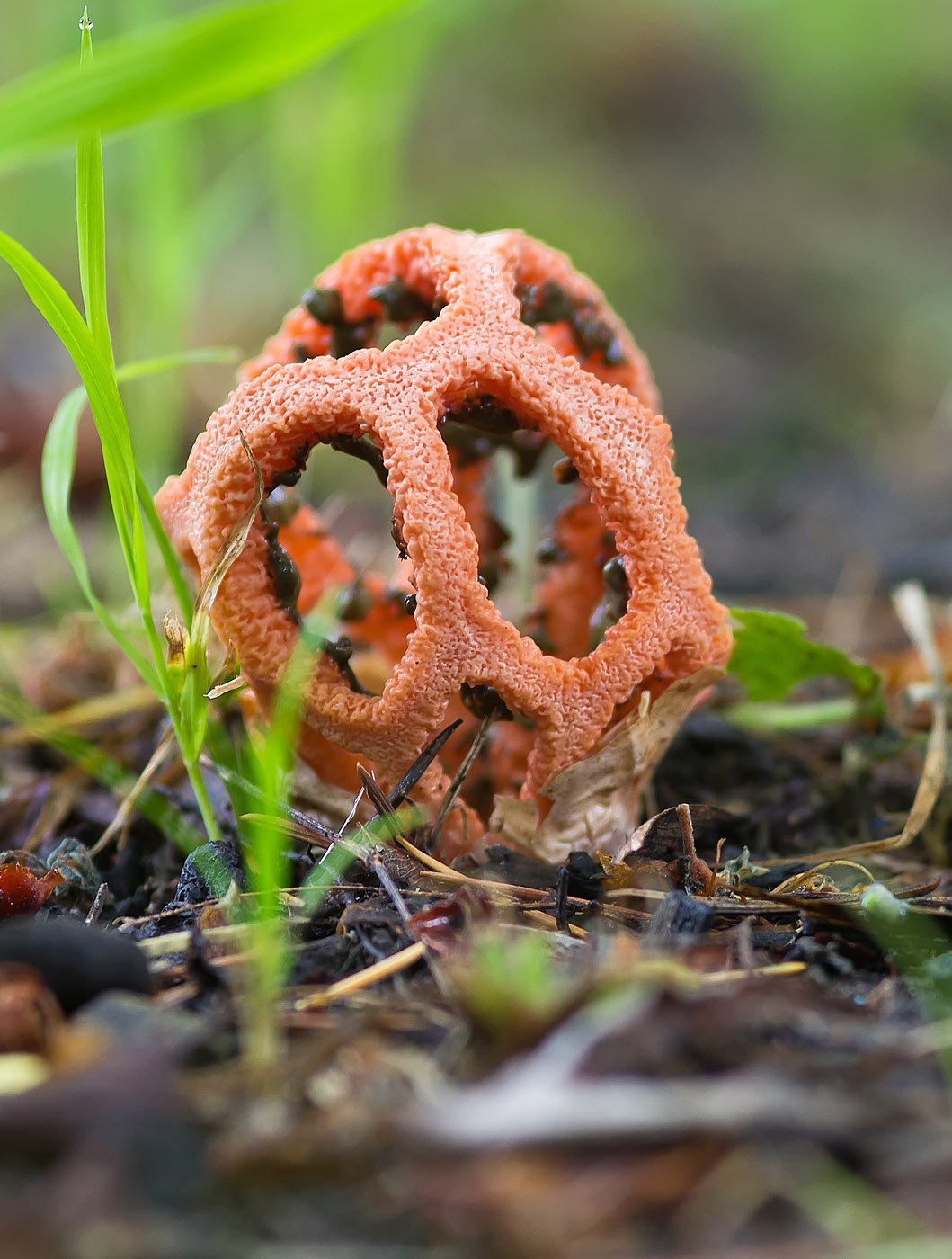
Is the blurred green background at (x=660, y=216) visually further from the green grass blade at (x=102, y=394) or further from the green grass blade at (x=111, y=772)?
the green grass blade at (x=102, y=394)

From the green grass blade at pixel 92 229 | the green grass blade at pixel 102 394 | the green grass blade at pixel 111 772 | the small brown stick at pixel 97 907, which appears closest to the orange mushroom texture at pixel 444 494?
the green grass blade at pixel 102 394

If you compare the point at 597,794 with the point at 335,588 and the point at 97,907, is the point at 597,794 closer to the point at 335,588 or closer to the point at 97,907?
the point at 335,588

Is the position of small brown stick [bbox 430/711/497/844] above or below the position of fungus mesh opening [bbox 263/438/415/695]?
below

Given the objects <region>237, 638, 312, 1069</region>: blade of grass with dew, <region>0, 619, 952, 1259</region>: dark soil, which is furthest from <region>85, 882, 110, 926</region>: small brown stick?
<region>237, 638, 312, 1069</region>: blade of grass with dew

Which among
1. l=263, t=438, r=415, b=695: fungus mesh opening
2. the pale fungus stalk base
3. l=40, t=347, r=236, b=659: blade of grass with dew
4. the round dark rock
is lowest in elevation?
the pale fungus stalk base

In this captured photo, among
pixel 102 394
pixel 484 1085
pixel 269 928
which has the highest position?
pixel 102 394

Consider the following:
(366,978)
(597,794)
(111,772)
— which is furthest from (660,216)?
(366,978)

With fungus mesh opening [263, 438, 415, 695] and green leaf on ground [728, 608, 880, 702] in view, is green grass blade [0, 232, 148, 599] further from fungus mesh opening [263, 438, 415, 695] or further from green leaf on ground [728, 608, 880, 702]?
green leaf on ground [728, 608, 880, 702]
